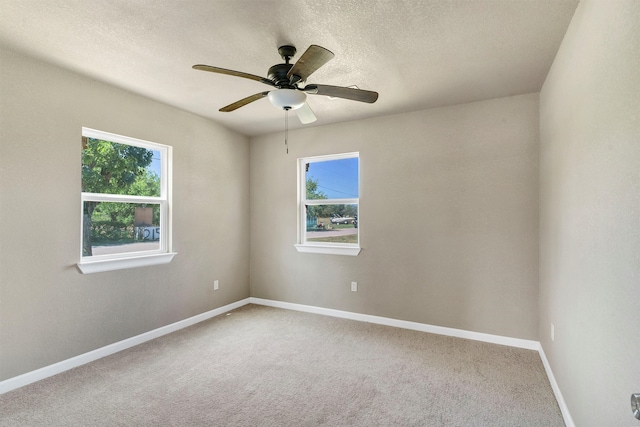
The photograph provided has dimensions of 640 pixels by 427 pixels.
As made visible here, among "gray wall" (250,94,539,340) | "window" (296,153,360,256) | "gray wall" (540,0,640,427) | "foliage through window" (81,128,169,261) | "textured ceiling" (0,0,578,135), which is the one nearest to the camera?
"gray wall" (540,0,640,427)

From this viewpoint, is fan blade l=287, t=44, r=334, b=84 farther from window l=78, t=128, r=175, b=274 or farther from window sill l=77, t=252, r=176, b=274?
window sill l=77, t=252, r=176, b=274

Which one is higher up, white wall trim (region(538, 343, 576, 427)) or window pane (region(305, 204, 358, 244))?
window pane (region(305, 204, 358, 244))

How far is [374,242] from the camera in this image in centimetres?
380

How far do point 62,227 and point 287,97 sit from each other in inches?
87.1

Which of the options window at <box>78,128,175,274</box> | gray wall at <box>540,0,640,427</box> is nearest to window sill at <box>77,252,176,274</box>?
window at <box>78,128,175,274</box>

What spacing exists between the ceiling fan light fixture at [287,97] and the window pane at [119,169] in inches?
76.3

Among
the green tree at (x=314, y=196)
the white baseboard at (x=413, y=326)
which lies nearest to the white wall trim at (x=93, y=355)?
the white baseboard at (x=413, y=326)

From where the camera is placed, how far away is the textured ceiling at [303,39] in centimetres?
181

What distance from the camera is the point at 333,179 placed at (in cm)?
421

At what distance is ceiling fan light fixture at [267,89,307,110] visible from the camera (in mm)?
2076

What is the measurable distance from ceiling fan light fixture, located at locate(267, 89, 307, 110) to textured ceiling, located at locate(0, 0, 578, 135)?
368 mm

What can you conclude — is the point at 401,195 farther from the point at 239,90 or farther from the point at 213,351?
the point at 213,351

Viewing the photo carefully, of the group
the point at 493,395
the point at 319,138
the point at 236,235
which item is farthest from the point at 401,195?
the point at 236,235

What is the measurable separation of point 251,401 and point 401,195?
2.58 metres
